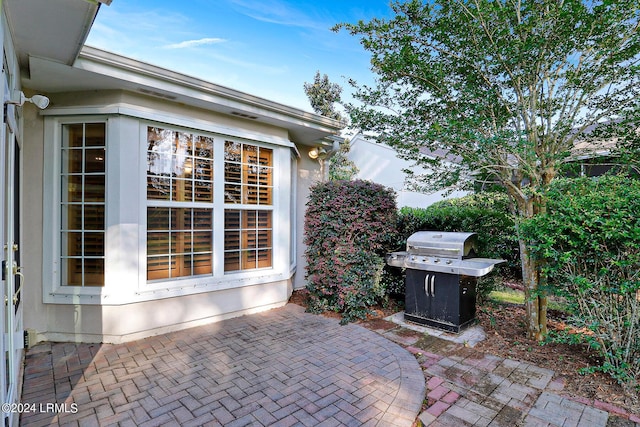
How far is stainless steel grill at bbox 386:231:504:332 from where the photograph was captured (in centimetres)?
454

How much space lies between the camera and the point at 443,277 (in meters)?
4.65

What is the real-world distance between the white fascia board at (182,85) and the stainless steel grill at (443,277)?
10.0 feet

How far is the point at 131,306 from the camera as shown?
425 centimetres

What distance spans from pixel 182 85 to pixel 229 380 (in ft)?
12.2

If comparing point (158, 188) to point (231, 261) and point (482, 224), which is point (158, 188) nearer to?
point (231, 261)

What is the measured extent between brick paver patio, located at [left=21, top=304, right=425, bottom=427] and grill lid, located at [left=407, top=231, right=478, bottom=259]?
4.89 ft

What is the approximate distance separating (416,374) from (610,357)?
77.2 inches

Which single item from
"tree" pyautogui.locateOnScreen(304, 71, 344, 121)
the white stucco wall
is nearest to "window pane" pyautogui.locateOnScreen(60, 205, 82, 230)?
the white stucco wall

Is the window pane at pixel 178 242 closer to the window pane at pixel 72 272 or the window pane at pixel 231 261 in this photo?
the window pane at pixel 231 261

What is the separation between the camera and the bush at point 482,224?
539 centimetres

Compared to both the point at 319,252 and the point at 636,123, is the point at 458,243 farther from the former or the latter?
the point at 636,123

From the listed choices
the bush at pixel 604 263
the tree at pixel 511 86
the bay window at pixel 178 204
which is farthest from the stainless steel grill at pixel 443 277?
the bay window at pixel 178 204

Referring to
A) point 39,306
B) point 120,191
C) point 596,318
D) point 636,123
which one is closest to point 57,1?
point 120,191

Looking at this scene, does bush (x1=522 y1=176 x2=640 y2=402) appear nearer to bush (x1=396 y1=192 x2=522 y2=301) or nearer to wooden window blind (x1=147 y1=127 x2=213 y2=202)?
bush (x1=396 y1=192 x2=522 y2=301)
